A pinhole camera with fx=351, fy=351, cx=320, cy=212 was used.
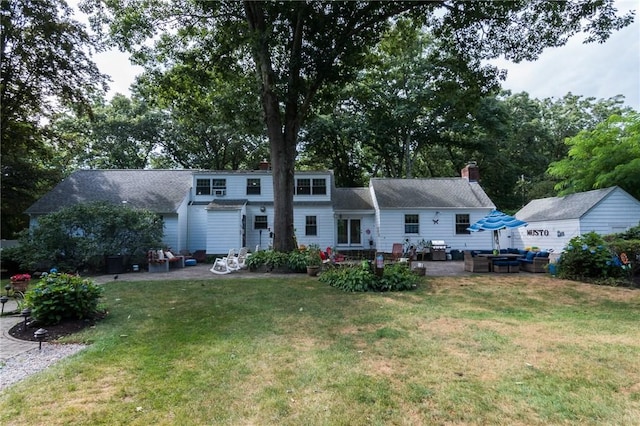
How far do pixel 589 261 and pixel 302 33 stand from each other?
40.3 feet

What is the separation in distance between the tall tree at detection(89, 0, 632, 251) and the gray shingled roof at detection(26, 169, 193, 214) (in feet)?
25.3

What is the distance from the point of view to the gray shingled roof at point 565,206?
16391mm

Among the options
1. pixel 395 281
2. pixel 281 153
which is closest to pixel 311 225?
pixel 281 153

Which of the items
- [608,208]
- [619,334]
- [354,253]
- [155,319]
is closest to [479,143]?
[608,208]

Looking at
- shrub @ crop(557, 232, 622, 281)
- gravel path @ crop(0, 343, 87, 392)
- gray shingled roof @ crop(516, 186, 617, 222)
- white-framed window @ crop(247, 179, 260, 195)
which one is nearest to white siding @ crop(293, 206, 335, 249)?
white-framed window @ crop(247, 179, 260, 195)

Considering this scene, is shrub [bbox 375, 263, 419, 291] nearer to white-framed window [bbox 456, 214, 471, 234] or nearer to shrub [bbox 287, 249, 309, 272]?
shrub [bbox 287, 249, 309, 272]

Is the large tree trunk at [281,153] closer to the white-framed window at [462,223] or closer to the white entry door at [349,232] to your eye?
the white entry door at [349,232]

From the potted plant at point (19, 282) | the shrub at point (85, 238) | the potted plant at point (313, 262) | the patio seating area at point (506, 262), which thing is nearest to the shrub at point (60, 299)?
the potted plant at point (19, 282)

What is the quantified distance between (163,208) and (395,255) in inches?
472

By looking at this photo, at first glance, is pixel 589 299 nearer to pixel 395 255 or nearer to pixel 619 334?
pixel 619 334

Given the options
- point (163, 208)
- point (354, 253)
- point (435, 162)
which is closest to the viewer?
point (163, 208)

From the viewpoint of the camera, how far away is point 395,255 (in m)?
16.6

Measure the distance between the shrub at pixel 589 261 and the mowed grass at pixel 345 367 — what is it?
3.58 m

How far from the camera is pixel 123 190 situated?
65.6 feet
